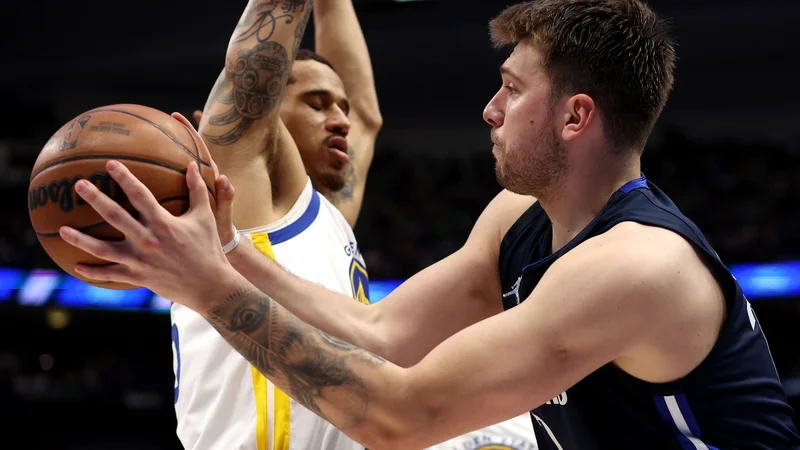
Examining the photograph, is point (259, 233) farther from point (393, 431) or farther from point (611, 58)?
point (611, 58)

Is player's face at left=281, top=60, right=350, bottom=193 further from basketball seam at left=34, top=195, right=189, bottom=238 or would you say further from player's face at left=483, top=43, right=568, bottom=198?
basketball seam at left=34, top=195, right=189, bottom=238

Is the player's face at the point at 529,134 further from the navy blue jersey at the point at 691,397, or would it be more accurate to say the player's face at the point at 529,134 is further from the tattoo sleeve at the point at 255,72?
the tattoo sleeve at the point at 255,72

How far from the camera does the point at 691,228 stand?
7.01ft

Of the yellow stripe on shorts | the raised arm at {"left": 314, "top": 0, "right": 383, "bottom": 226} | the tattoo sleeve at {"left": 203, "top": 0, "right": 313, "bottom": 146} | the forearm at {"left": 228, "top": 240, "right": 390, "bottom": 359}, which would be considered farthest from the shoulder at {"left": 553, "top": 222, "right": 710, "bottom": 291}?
the raised arm at {"left": 314, "top": 0, "right": 383, "bottom": 226}

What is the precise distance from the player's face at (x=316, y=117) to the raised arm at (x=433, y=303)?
1014mm

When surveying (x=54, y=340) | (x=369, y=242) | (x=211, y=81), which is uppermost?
(x=211, y=81)

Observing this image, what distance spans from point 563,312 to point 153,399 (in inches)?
326

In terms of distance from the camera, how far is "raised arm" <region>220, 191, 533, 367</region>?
2.62 m

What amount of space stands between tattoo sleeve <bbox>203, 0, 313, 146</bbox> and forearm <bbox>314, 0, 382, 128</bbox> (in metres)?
1.24

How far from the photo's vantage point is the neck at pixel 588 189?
232 centimetres

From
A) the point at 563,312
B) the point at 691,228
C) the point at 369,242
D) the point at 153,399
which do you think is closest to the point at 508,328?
the point at 563,312

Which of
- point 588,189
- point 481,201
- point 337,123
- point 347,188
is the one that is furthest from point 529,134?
point 481,201

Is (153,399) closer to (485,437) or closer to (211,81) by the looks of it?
(211,81)

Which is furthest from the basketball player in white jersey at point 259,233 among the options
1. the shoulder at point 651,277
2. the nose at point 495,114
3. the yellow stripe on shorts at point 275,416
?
the shoulder at point 651,277
